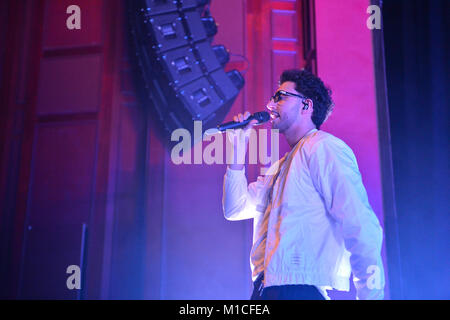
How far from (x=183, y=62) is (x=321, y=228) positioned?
1.57 meters

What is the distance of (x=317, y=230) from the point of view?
153cm

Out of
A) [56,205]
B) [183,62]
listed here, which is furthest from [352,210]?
[56,205]

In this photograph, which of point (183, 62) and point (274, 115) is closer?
point (274, 115)

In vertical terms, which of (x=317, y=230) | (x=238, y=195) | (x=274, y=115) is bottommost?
(x=317, y=230)

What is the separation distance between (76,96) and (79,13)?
0.61 metres

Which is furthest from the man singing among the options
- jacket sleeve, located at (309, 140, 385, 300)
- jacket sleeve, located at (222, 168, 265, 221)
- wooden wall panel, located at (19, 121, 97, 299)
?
wooden wall panel, located at (19, 121, 97, 299)

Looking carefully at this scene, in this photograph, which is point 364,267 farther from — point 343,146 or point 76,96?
point 76,96

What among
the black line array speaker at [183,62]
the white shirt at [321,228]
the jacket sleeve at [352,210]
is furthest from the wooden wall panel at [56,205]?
the jacket sleeve at [352,210]

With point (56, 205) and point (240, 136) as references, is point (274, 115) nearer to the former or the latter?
point (240, 136)

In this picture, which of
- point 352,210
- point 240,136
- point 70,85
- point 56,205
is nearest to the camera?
point 352,210

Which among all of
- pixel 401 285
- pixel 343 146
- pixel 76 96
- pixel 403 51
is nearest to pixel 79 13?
pixel 76 96

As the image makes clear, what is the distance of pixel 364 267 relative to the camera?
1.42 m

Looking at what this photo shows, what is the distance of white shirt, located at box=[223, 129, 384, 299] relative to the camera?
143 cm
